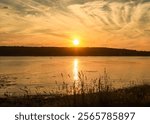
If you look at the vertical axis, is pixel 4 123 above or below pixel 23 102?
above

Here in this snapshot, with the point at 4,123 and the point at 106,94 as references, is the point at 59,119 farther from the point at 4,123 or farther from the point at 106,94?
the point at 106,94

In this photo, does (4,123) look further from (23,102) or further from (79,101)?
(23,102)

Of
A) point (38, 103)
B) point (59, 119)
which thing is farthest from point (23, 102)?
point (59, 119)

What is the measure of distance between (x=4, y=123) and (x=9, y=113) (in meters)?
0.29

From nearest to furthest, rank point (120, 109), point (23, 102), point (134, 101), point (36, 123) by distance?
point (36, 123) → point (120, 109) → point (134, 101) → point (23, 102)

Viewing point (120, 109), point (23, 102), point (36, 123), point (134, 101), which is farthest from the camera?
point (23, 102)

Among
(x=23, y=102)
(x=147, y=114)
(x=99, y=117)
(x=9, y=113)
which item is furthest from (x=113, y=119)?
(x=23, y=102)

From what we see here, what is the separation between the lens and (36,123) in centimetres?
583

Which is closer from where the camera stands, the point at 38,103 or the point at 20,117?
the point at 20,117

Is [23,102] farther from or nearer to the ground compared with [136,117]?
nearer to the ground

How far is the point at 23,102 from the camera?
10227mm

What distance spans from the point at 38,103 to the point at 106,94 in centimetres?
288

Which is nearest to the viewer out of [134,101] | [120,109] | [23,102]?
[120,109]

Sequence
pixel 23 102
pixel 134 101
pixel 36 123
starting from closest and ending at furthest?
pixel 36 123, pixel 134 101, pixel 23 102
